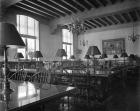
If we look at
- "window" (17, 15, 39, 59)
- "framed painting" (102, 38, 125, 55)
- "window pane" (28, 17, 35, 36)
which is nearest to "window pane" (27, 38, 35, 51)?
"window" (17, 15, 39, 59)

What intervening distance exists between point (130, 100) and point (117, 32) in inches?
333

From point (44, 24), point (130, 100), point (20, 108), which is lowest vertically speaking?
point (130, 100)

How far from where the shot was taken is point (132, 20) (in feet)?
33.6

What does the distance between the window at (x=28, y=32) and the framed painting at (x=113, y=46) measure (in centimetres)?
579

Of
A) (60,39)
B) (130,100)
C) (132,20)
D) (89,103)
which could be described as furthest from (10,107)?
(132,20)

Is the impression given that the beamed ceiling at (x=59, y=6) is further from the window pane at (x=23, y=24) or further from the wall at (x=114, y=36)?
the wall at (x=114, y=36)

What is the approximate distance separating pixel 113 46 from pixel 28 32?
6.76 meters

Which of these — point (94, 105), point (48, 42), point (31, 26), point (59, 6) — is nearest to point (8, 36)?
point (94, 105)

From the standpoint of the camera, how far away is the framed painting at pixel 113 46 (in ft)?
36.1

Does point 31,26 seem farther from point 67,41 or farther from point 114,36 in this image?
point 114,36

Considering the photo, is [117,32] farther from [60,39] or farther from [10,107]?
[10,107]

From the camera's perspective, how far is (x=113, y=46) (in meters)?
11.3

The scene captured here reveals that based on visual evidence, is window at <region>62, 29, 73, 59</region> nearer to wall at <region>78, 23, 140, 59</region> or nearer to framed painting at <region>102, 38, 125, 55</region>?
wall at <region>78, 23, 140, 59</region>

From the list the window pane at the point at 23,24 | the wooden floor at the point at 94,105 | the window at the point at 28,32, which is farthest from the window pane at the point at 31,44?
the wooden floor at the point at 94,105
